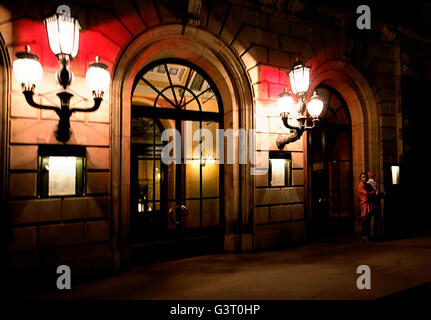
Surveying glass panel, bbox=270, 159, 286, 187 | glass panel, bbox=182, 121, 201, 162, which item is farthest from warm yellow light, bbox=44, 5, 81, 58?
glass panel, bbox=270, 159, 286, 187

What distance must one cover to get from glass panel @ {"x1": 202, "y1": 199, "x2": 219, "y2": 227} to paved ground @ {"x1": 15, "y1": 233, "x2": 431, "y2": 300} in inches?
34.6

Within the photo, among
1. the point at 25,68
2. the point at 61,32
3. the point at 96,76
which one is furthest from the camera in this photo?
the point at 96,76

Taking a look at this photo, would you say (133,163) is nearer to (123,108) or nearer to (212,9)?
(123,108)

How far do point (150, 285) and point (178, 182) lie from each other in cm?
266

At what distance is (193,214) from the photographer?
24.1 feet

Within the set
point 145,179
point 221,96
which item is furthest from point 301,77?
point 145,179

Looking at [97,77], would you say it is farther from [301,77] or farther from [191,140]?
[301,77]

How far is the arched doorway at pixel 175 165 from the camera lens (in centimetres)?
683

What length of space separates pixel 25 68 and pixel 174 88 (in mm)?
3450

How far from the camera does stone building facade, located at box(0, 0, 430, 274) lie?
201 inches

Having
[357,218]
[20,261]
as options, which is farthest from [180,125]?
[357,218]

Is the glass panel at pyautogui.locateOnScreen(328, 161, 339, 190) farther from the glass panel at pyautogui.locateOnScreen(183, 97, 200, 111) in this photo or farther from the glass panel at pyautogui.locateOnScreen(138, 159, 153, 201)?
the glass panel at pyautogui.locateOnScreen(138, 159, 153, 201)

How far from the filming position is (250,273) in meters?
5.68

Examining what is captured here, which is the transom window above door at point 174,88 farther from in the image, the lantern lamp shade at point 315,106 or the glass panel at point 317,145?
the glass panel at point 317,145
